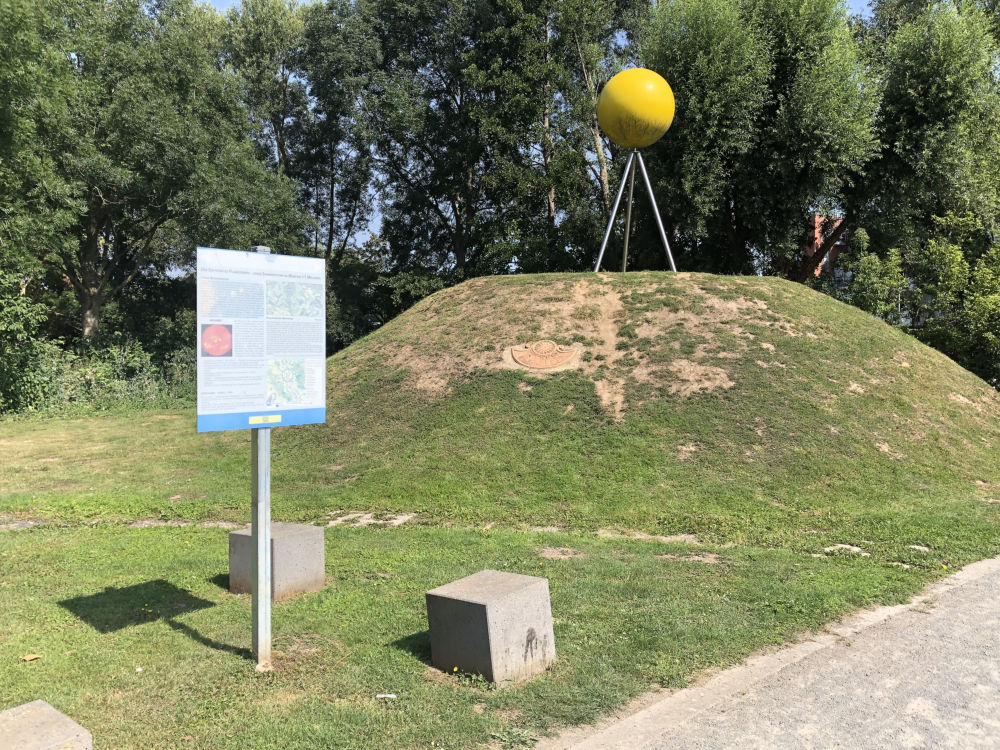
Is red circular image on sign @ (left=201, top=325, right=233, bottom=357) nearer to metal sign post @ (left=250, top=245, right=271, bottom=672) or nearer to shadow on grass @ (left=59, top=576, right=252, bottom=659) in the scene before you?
metal sign post @ (left=250, top=245, right=271, bottom=672)

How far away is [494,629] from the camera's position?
13.6ft

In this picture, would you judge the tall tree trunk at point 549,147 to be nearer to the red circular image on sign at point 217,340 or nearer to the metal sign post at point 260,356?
the metal sign post at point 260,356

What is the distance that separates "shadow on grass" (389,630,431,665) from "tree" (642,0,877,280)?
63.8ft

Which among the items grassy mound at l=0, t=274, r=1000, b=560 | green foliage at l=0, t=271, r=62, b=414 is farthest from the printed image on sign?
green foliage at l=0, t=271, r=62, b=414

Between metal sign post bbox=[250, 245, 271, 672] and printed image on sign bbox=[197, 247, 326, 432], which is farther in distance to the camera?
metal sign post bbox=[250, 245, 271, 672]

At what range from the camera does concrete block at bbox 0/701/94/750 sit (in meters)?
2.76

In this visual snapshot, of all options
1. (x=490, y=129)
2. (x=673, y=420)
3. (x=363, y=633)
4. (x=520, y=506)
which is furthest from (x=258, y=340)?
(x=490, y=129)

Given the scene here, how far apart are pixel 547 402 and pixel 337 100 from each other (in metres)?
26.9

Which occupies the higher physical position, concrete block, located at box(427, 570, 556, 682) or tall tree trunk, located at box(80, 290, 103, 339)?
tall tree trunk, located at box(80, 290, 103, 339)

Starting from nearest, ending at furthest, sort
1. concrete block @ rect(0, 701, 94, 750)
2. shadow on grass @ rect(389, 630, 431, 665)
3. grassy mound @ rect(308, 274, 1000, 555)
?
1. concrete block @ rect(0, 701, 94, 750)
2. shadow on grass @ rect(389, 630, 431, 665)
3. grassy mound @ rect(308, 274, 1000, 555)

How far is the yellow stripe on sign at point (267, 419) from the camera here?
4.38 meters

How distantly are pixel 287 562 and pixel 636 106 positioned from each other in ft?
39.1

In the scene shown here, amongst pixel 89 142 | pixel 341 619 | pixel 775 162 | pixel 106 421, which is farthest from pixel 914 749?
pixel 89 142

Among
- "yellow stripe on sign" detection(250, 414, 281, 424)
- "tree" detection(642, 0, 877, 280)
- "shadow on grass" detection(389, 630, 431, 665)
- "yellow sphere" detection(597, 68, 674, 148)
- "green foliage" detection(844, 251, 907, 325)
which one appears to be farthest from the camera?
"green foliage" detection(844, 251, 907, 325)
